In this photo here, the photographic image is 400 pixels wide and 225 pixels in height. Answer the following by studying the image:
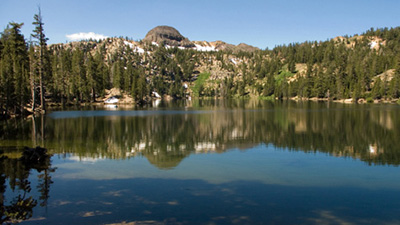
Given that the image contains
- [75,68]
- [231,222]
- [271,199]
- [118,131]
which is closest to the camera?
[231,222]

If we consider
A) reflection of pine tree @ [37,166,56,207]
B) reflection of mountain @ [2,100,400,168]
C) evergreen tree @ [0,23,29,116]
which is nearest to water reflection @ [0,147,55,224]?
reflection of pine tree @ [37,166,56,207]

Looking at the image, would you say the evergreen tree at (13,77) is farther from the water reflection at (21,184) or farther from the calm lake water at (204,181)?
the water reflection at (21,184)

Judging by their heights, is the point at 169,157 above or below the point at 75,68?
below

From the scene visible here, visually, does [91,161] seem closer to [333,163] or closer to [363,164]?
[333,163]

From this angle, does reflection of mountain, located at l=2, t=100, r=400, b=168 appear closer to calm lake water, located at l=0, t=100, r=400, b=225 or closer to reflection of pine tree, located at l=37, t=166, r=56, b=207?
calm lake water, located at l=0, t=100, r=400, b=225

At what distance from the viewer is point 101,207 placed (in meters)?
13.0

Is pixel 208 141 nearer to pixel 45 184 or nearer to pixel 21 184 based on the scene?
pixel 45 184

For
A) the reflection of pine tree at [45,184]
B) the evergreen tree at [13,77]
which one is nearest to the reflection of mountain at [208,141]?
the reflection of pine tree at [45,184]

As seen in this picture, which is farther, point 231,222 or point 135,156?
point 135,156

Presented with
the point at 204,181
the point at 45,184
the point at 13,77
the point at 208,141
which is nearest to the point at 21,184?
the point at 45,184

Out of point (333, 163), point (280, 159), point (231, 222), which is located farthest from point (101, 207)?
point (333, 163)

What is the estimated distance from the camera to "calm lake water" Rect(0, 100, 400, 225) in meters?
12.3

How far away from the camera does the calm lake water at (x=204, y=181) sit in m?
12.3

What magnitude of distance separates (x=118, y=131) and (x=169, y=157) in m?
17.4
